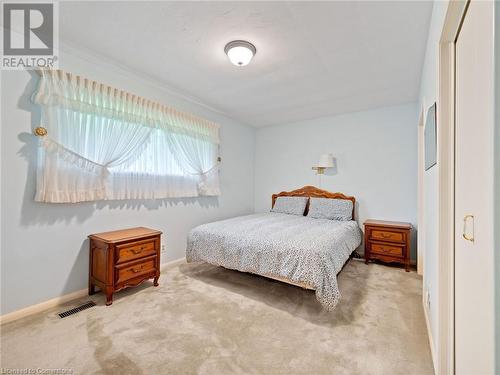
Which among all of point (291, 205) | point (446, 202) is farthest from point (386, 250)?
point (446, 202)

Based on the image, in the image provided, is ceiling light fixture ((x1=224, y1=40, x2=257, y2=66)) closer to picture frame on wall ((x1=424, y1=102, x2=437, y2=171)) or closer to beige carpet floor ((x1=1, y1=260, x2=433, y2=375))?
picture frame on wall ((x1=424, y1=102, x2=437, y2=171))

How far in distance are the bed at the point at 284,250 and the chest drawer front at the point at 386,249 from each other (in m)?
0.30

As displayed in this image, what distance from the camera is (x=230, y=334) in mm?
1819

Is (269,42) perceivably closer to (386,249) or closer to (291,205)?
(291,205)

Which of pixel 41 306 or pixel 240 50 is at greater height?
pixel 240 50

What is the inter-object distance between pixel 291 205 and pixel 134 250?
275cm

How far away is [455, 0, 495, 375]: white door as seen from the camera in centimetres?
68

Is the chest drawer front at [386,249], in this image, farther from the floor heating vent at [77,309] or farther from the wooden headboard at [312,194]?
the floor heating vent at [77,309]

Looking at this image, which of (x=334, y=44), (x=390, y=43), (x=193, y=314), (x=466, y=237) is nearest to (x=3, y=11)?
(x=334, y=44)

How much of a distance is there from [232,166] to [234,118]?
0.93 m
